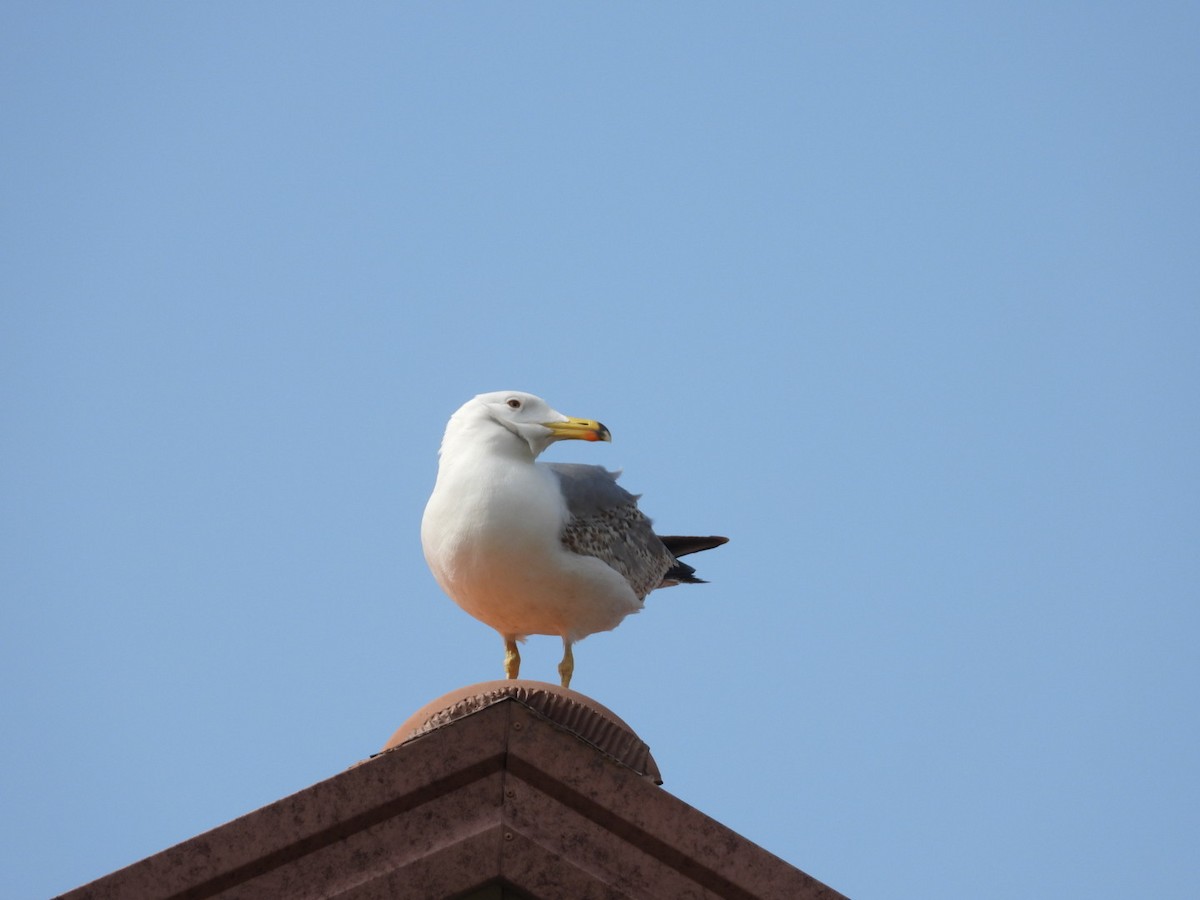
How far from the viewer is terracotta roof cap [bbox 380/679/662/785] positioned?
5.24 m

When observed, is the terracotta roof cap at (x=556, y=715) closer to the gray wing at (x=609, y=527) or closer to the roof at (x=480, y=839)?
the roof at (x=480, y=839)

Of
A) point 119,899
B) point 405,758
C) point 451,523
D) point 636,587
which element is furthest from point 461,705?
point 636,587

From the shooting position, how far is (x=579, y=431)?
7.96 metres

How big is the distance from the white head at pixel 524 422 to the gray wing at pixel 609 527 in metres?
0.32

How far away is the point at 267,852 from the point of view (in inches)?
166

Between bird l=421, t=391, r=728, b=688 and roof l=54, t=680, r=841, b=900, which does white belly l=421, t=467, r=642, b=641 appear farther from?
roof l=54, t=680, r=841, b=900

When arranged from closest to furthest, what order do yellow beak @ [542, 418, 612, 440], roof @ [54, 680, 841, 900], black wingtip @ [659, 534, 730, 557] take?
1. roof @ [54, 680, 841, 900]
2. yellow beak @ [542, 418, 612, 440]
3. black wingtip @ [659, 534, 730, 557]

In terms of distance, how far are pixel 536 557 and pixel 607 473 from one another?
1218 mm

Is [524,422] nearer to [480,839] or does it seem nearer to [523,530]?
[523,530]

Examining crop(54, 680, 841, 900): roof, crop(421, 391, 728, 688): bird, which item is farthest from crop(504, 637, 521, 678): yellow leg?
crop(54, 680, 841, 900): roof

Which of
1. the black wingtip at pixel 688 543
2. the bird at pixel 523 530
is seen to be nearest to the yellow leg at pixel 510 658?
the bird at pixel 523 530

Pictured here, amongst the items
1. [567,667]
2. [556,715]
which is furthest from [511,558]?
[556,715]

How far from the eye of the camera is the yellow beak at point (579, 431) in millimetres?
7945

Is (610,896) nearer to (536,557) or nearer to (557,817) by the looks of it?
(557,817)
